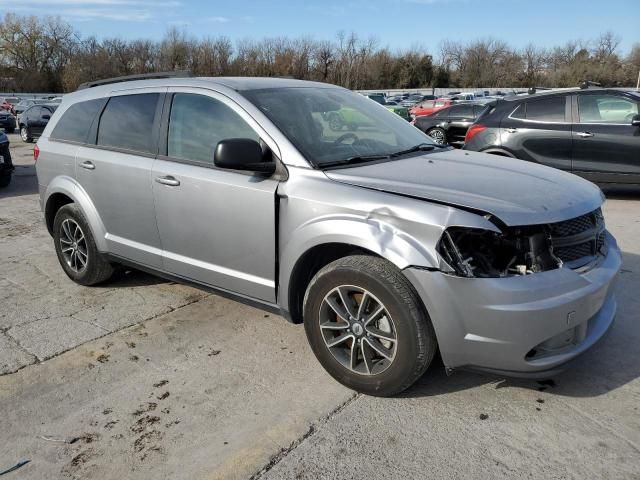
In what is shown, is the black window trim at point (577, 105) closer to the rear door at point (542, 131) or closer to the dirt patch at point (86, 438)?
the rear door at point (542, 131)

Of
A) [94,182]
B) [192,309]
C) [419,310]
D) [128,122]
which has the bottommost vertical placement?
[192,309]

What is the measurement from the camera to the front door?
3.38 m

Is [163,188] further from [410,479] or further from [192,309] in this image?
[410,479]

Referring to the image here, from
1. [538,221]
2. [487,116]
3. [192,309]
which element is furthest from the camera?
[487,116]

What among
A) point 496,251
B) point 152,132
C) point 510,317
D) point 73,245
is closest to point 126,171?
point 152,132

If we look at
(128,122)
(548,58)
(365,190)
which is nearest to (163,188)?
(128,122)

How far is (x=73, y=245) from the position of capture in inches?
193

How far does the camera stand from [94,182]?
4461 mm

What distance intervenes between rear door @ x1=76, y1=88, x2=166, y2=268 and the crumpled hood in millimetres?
1630

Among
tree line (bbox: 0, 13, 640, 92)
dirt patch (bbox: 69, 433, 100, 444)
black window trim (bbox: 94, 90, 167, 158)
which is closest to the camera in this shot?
dirt patch (bbox: 69, 433, 100, 444)

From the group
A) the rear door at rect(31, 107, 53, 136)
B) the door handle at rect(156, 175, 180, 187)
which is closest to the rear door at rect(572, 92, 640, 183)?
the door handle at rect(156, 175, 180, 187)

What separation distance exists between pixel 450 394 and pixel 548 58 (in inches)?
3667

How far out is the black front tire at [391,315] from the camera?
108 inches

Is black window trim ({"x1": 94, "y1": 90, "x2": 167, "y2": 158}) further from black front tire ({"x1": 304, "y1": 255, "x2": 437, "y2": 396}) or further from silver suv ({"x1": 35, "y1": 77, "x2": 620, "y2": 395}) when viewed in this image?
black front tire ({"x1": 304, "y1": 255, "x2": 437, "y2": 396})
